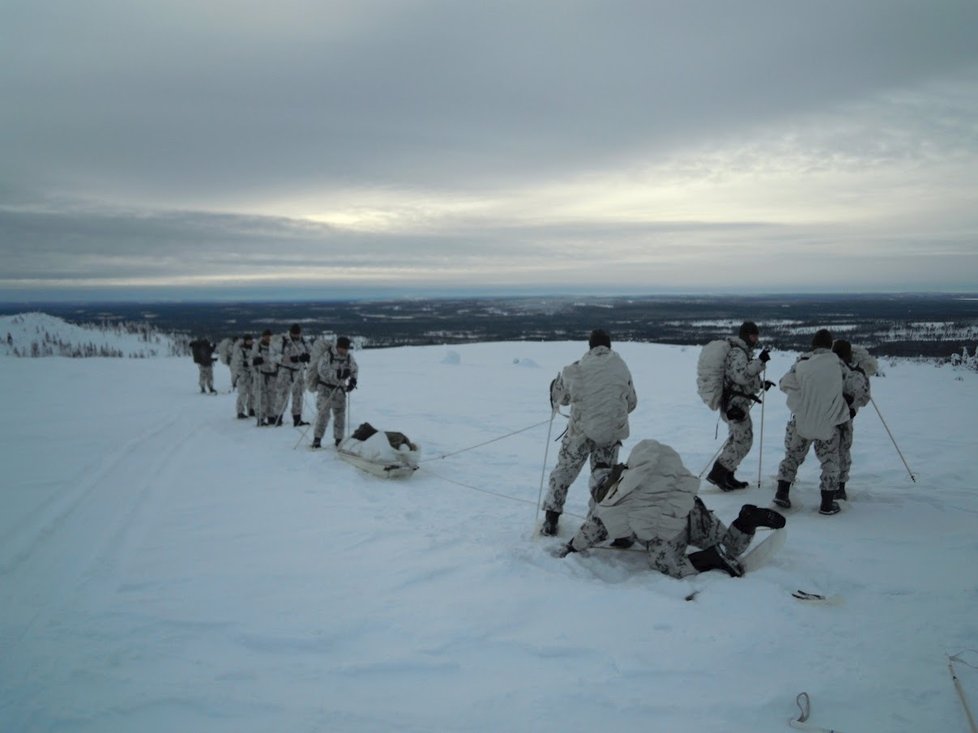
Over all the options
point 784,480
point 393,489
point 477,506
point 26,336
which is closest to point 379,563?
point 477,506


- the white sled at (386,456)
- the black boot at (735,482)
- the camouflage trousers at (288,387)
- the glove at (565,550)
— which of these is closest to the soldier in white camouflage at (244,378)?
the camouflage trousers at (288,387)

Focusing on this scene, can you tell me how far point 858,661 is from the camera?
3.38m

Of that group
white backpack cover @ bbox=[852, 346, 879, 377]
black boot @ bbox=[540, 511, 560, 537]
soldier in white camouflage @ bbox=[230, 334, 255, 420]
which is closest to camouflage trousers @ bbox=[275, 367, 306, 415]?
soldier in white camouflage @ bbox=[230, 334, 255, 420]

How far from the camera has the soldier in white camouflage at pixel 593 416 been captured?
5.77 metres

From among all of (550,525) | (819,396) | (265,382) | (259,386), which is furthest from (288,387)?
(819,396)

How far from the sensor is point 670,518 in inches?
179

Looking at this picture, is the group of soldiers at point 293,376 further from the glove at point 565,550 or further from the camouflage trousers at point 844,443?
the camouflage trousers at point 844,443

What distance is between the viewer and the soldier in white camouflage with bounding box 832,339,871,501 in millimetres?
6262

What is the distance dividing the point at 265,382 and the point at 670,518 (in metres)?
9.81

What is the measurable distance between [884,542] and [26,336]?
93.2 metres

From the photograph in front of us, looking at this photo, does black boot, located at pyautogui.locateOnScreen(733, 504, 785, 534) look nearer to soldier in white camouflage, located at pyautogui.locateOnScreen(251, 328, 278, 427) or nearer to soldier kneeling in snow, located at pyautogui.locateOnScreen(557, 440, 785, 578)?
soldier kneeling in snow, located at pyautogui.locateOnScreen(557, 440, 785, 578)

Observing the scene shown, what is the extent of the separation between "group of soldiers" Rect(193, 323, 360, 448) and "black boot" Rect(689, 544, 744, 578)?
21.1 feet

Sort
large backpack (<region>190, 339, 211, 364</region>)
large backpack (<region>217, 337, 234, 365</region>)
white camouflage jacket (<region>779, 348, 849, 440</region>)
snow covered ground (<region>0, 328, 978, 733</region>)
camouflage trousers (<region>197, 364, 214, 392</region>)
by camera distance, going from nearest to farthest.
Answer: snow covered ground (<region>0, 328, 978, 733</region>), white camouflage jacket (<region>779, 348, 849, 440</region>), large backpack (<region>217, 337, 234, 365</region>), large backpack (<region>190, 339, 211, 364</region>), camouflage trousers (<region>197, 364, 214, 392</region>)

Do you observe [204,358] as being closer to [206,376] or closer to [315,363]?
[206,376]
